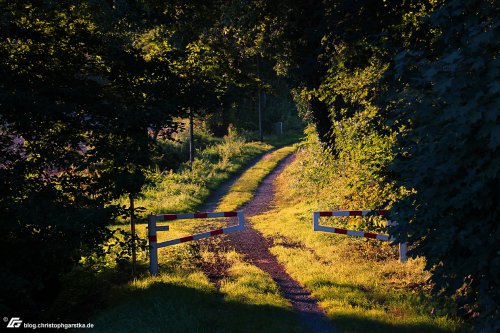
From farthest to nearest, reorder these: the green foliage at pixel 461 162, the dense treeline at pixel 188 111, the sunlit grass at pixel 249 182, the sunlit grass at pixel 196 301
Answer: the sunlit grass at pixel 249 182 < the sunlit grass at pixel 196 301 < the dense treeline at pixel 188 111 < the green foliage at pixel 461 162

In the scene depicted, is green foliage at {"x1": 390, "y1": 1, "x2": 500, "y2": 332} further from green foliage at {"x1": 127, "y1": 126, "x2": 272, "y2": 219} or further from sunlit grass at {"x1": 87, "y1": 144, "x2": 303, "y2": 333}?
green foliage at {"x1": 127, "y1": 126, "x2": 272, "y2": 219}

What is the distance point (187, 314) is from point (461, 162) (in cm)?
474

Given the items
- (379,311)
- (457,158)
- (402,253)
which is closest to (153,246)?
(379,311)

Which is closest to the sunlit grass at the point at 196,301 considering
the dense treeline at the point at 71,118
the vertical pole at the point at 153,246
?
the vertical pole at the point at 153,246

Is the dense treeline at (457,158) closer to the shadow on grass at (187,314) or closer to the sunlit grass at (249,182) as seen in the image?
the shadow on grass at (187,314)

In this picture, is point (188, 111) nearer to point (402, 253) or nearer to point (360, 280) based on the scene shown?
point (360, 280)

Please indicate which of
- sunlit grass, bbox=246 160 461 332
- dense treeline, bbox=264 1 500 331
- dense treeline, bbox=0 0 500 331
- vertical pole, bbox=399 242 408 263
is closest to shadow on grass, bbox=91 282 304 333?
sunlit grass, bbox=246 160 461 332

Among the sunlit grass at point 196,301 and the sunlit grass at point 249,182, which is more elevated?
the sunlit grass at point 249,182

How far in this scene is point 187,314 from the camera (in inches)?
297

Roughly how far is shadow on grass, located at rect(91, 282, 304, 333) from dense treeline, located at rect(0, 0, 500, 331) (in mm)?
1166

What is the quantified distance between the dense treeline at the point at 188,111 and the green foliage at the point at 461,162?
16 mm

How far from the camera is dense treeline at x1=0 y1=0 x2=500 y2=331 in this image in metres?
4.70

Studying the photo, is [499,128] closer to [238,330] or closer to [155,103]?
[238,330]

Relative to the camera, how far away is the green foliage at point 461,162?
4363 mm
